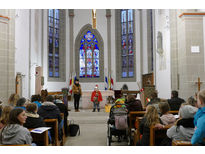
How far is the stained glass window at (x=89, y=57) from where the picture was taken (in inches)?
683

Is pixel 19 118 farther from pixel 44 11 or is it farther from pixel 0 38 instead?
pixel 44 11

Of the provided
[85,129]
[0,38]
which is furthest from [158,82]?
[0,38]

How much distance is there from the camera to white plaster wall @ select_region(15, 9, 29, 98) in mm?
9383

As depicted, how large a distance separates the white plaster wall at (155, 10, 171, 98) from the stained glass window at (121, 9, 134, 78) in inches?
224

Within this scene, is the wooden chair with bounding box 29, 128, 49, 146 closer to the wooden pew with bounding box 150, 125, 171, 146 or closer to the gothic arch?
the wooden pew with bounding box 150, 125, 171, 146

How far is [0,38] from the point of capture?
761 centimetres

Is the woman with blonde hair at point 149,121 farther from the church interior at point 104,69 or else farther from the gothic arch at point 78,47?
the gothic arch at point 78,47

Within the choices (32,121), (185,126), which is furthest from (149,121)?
(32,121)

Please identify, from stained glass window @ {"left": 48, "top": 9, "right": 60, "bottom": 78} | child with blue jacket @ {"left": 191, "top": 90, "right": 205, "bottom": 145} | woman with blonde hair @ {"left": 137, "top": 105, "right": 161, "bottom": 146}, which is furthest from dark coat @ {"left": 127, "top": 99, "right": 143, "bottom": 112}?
stained glass window @ {"left": 48, "top": 9, "right": 60, "bottom": 78}

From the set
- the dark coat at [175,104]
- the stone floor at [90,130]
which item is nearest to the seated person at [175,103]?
the dark coat at [175,104]

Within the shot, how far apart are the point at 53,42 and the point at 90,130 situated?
1060 cm

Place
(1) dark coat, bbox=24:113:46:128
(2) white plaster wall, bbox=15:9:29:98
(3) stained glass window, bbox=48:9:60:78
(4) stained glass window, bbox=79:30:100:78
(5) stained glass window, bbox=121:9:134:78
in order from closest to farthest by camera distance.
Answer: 1. (1) dark coat, bbox=24:113:46:128
2. (2) white plaster wall, bbox=15:9:29:98
3. (3) stained glass window, bbox=48:9:60:78
4. (5) stained glass window, bbox=121:9:134:78
5. (4) stained glass window, bbox=79:30:100:78

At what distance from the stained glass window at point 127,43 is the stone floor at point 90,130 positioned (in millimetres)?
8282

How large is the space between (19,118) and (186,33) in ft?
22.2
